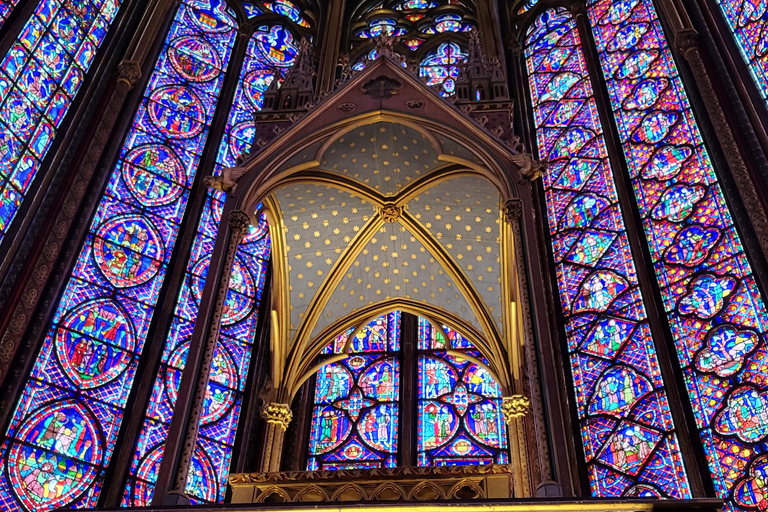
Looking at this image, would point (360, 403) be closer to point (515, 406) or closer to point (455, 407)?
point (455, 407)

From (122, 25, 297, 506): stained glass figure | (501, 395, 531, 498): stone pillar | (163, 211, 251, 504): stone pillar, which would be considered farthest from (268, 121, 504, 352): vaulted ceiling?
(163, 211, 251, 504): stone pillar

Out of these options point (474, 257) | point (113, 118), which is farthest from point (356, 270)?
point (113, 118)

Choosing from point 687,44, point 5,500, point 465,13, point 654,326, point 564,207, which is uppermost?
point 465,13

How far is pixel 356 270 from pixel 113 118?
11.3 feet

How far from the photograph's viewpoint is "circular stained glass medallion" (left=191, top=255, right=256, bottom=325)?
10.3 metres

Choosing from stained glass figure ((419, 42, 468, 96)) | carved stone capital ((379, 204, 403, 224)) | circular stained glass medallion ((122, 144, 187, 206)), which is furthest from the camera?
stained glass figure ((419, 42, 468, 96))

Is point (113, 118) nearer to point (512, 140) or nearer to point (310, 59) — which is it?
point (310, 59)

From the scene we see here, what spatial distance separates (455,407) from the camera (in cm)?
1065

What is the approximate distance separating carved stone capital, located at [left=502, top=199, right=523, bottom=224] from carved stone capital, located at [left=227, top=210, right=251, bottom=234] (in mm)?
2442

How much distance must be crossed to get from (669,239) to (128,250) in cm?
600

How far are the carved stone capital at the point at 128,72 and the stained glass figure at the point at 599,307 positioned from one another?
542cm

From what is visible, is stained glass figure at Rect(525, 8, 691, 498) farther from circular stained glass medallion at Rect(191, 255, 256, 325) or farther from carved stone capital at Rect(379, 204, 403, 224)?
circular stained glass medallion at Rect(191, 255, 256, 325)

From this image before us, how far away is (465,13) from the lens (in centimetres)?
1517

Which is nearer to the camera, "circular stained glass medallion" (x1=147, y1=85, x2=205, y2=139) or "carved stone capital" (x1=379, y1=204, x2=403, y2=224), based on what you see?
"carved stone capital" (x1=379, y1=204, x2=403, y2=224)
